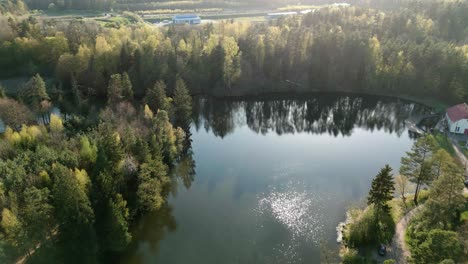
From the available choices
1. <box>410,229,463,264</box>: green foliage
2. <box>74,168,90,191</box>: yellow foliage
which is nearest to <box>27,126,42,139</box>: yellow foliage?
<box>74,168,90,191</box>: yellow foliage

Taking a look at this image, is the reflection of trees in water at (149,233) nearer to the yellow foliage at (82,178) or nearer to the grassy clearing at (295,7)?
the yellow foliage at (82,178)

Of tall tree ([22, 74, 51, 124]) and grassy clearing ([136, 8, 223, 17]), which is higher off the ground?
grassy clearing ([136, 8, 223, 17])

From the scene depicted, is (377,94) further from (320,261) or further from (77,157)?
(77,157)

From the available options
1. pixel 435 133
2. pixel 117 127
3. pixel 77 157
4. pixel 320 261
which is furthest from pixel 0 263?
pixel 435 133

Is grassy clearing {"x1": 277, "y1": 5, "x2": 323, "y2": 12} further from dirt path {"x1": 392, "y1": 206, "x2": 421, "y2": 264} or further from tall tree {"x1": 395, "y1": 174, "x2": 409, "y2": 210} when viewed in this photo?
dirt path {"x1": 392, "y1": 206, "x2": 421, "y2": 264}

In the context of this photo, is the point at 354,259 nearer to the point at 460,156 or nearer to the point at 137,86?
the point at 460,156

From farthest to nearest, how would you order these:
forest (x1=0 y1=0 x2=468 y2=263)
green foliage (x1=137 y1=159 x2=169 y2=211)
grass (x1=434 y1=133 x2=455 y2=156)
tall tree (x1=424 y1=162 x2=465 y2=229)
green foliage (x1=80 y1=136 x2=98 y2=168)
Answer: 1. grass (x1=434 y1=133 x2=455 y2=156)
2. green foliage (x1=80 y1=136 x2=98 y2=168)
3. green foliage (x1=137 y1=159 x2=169 y2=211)
4. forest (x1=0 y1=0 x2=468 y2=263)
5. tall tree (x1=424 y1=162 x2=465 y2=229)

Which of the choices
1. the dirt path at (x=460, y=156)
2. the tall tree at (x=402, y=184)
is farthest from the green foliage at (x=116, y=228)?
the dirt path at (x=460, y=156)
